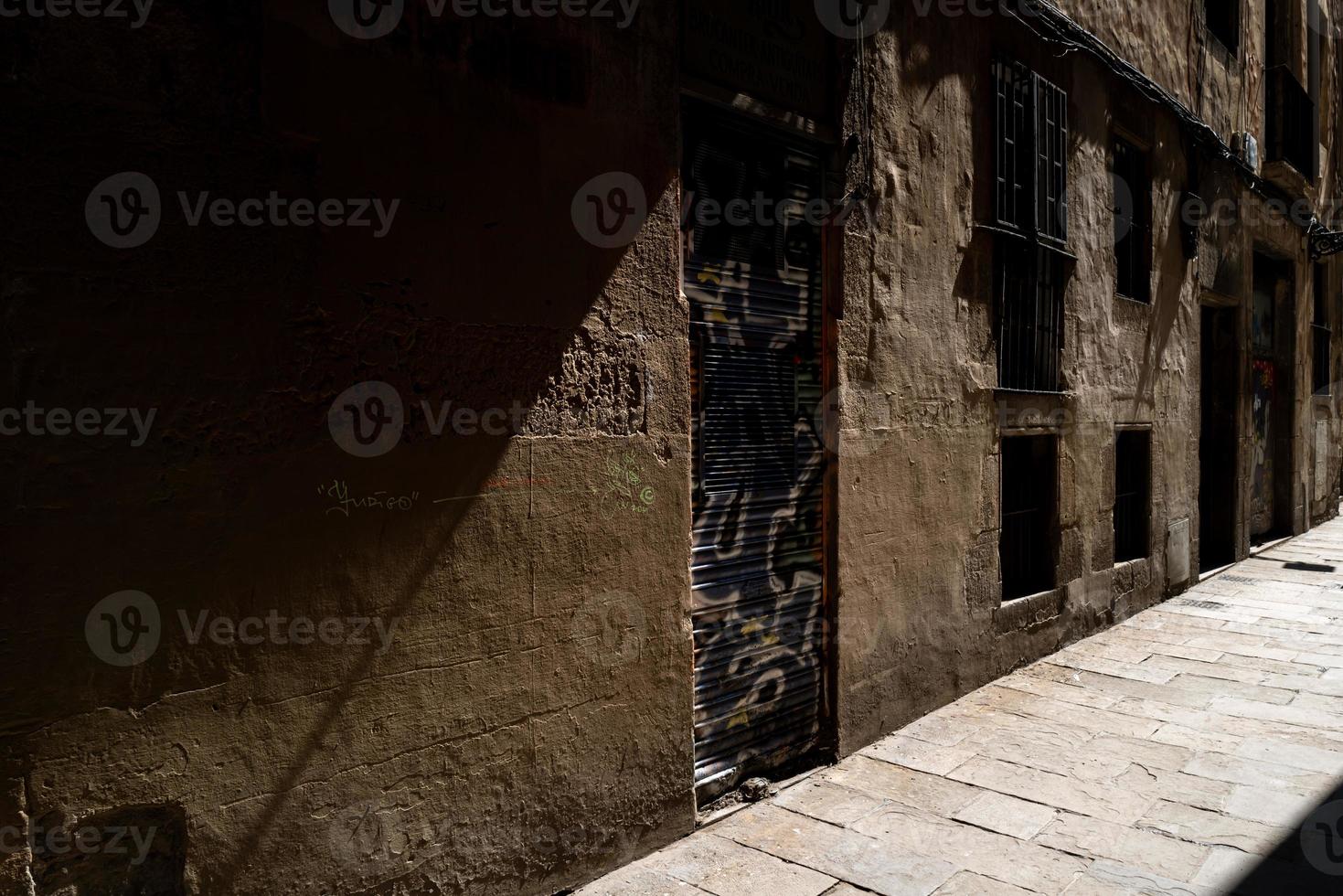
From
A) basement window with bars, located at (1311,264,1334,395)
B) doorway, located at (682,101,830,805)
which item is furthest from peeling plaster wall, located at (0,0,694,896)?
basement window with bars, located at (1311,264,1334,395)

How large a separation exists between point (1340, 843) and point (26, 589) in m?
→ 4.83

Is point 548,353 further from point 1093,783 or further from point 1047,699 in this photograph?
point 1047,699

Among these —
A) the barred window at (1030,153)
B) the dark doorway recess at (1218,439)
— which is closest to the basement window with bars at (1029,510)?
the barred window at (1030,153)

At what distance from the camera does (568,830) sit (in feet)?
11.3

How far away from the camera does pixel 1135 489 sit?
8.55 meters

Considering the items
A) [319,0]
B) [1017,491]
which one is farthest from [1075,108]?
[319,0]

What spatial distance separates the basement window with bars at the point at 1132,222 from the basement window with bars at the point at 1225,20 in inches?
142

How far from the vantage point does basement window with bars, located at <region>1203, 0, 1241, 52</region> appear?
10.7 meters

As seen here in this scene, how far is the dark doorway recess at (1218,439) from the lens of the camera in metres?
10.7

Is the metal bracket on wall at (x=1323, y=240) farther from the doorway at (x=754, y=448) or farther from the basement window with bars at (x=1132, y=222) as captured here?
the doorway at (x=754, y=448)

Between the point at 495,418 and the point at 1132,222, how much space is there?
24.3 feet

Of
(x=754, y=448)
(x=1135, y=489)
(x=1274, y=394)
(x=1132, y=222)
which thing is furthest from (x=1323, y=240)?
(x=754, y=448)

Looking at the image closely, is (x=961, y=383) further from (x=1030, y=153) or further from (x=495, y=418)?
(x=495, y=418)

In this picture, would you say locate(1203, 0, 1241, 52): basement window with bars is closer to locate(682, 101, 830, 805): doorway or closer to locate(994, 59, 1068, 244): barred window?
locate(994, 59, 1068, 244): barred window
